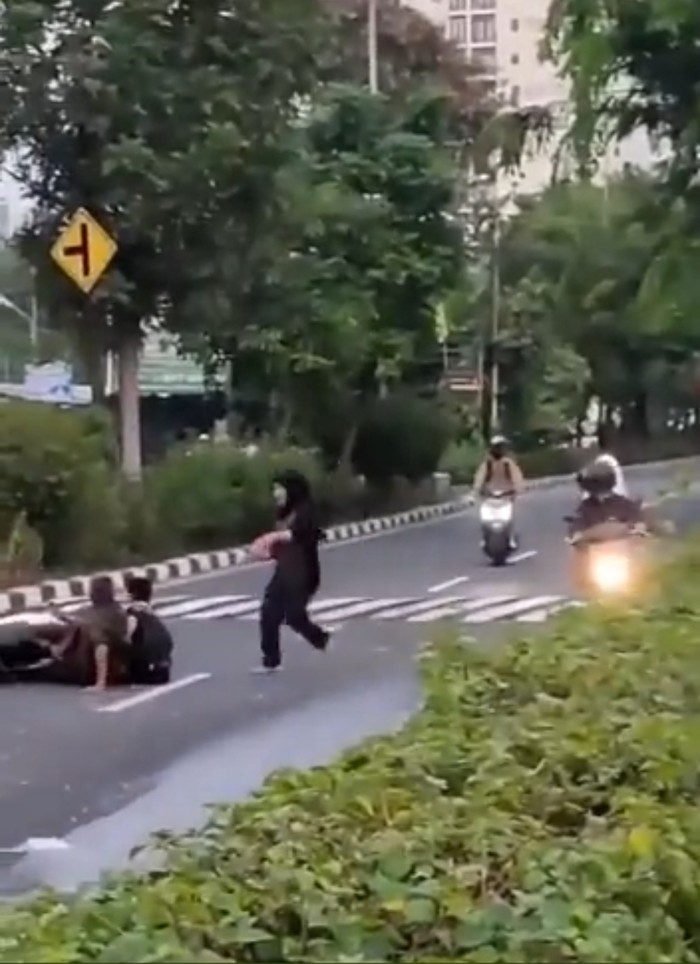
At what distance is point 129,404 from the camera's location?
30672 millimetres

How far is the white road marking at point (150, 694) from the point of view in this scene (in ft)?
50.0

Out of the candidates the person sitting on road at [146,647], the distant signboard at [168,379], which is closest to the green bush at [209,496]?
the person sitting on road at [146,647]

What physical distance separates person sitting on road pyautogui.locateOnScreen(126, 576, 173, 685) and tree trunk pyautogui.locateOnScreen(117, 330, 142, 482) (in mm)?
12624

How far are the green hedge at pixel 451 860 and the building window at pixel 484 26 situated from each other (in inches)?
3831

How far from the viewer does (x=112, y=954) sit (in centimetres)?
372

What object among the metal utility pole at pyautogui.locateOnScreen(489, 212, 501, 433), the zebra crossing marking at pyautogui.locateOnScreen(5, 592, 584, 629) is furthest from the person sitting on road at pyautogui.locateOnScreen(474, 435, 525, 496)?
the metal utility pole at pyautogui.locateOnScreen(489, 212, 501, 433)

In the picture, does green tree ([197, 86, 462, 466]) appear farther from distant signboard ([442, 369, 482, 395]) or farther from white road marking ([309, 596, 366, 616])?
distant signboard ([442, 369, 482, 395])

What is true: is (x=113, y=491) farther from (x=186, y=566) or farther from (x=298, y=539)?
(x=298, y=539)

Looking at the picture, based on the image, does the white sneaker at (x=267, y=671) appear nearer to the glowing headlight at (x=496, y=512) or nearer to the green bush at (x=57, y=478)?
the green bush at (x=57, y=478)

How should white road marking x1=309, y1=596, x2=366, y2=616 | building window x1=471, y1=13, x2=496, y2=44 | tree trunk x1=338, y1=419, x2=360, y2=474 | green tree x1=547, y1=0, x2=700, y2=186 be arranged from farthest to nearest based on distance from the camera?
building window x1=471, y1=13, x2=496, y2=44 < tree trunk x1=338, y1=419, x2=360, y2=474 < green tree x1=547, y1=0, x2=700, y2=186 < white road marking x1=309, y1=596, x2=366, y2=616

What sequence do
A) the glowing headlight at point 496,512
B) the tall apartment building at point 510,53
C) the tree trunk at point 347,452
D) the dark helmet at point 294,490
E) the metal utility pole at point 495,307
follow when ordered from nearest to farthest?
the dark helmet at point 294,490 < the glowing headlight at point 496,512 < the tree trunk at point 347,452 < the tall apartment building at point 510,53 < the metal utility pole at point 495,307

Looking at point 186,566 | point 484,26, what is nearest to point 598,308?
point 186,566

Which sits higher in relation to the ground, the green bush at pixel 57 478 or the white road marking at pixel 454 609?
the green bush at pixel 57 478

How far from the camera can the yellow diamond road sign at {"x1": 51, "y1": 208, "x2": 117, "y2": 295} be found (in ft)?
83.1
